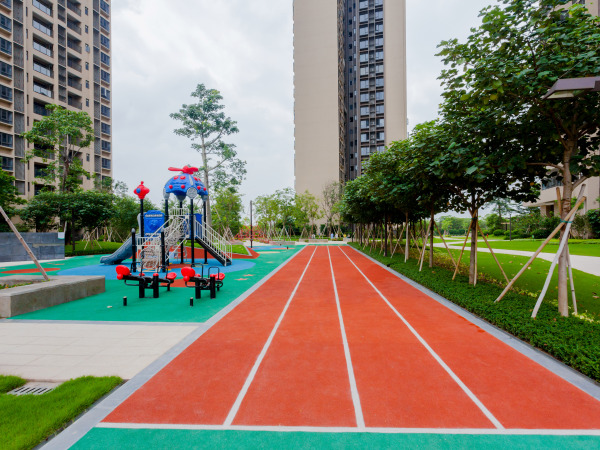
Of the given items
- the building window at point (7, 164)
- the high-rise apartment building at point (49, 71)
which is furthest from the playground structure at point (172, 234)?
the building window at point (7, 164)

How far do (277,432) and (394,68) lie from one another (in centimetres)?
7387

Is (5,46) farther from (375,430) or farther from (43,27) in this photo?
(375,430)

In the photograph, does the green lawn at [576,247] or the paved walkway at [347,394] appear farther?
the green lawn at [576,247]

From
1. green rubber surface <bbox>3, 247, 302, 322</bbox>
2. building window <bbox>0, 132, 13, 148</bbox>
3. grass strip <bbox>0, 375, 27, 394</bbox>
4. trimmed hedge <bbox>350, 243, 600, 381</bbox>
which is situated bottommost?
green rubber surface <bbox>3, 247, 302, 322</bbox>

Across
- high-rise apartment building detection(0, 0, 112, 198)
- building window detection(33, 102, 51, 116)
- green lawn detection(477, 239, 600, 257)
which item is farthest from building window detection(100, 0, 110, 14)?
green lawn detection(477, 239, 600, 257)

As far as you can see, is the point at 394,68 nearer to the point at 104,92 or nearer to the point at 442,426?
the point at 104,92

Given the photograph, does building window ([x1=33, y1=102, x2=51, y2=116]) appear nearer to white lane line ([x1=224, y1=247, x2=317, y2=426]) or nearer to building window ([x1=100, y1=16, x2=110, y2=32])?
building window ([x1=100, y1=16, x2=110, y2=32])

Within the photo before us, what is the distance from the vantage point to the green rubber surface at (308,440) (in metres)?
3.07

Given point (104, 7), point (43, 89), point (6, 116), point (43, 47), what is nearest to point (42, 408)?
point (6, 116)

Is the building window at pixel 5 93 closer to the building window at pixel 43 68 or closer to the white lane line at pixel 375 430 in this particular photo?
the building window at pixel 43 68

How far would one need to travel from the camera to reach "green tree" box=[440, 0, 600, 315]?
5.75 m

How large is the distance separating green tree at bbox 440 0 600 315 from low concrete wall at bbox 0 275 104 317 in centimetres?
1154

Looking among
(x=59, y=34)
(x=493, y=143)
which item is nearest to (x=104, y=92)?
(x=59, y=34)

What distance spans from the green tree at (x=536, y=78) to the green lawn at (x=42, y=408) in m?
7.78
